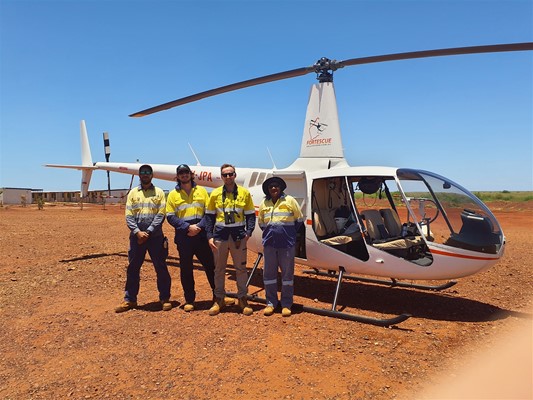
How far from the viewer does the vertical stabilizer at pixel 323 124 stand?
7.09m

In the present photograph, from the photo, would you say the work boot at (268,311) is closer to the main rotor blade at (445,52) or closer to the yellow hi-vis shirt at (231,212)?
the yellow hi-vis shirt at (231,212)

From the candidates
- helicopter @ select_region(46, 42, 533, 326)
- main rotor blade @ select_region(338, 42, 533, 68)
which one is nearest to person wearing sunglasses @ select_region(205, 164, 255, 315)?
helicopter @ select_region(46, 42, 533, 326)

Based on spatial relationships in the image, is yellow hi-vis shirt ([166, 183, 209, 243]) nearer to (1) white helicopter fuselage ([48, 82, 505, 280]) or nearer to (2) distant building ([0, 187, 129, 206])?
(1) white helicopter fuselage ([48, 82, 505, 280])

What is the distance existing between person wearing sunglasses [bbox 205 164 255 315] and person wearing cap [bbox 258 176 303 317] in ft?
0.88

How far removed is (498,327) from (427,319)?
2.95 ft

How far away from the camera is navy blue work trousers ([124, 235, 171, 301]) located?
20.3 ft

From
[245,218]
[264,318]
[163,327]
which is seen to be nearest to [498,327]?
[264,318]

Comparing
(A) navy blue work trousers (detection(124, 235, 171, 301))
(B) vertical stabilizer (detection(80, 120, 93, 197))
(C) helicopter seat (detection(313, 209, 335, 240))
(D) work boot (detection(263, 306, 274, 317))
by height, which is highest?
(B) vertical stabilizer (detection(80, 120, 93, 197))

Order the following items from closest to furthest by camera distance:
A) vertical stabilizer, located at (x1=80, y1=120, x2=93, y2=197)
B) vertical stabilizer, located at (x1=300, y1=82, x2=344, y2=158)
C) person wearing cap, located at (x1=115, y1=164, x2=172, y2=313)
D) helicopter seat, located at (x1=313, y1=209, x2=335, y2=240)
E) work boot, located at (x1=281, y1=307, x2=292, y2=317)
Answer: work boot, located at (x1=281, y1=307, x2=292, y2=317) < person wearing cap, located at (x1=115, y1=164, x2=172, y2=313) < helicopter seat, located at (x1=313, y1=209, x2=335, y2=240) < vertical stabilizer, located at (x1=300, y1=82, x2=344, y2=158) < vertical stabilizer, located at (x1=80, y1=120, x2=93, y2=197)

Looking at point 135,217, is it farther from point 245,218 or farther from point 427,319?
point 427,319

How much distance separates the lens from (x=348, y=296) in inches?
279

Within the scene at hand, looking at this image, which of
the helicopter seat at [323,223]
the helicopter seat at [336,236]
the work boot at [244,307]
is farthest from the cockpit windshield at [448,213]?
the work boot at [244,307]

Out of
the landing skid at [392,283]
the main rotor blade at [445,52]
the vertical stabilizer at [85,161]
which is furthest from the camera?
the vertical stabilizer at [85,161]

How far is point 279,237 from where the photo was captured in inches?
230
